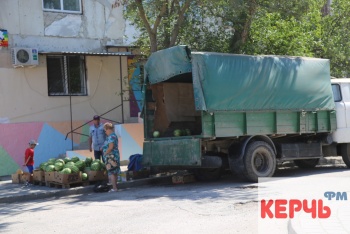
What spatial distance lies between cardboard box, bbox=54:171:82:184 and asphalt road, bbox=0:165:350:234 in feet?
1.90

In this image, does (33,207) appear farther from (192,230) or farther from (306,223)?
(306,223)

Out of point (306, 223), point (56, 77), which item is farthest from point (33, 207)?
point (56, 77)

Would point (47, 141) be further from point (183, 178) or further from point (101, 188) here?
point (183, 178)

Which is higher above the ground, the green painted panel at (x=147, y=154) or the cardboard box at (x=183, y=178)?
the green painted panel at (x=147, y=154)

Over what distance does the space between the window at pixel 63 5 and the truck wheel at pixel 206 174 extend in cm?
742

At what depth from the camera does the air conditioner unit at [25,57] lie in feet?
51.6

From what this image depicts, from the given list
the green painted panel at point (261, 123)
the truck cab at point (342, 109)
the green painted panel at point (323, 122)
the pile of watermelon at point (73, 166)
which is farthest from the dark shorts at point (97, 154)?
the truck cab at point (342, 109)

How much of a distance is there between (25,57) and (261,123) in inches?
304

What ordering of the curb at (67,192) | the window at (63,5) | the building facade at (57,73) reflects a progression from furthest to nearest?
the window at (63,5), the building facade at (57,73), the curb at (67,192)

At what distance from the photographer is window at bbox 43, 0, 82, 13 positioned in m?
16.9

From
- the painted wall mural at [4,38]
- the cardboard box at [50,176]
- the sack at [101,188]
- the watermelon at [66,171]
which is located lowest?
the sack at [101,188]

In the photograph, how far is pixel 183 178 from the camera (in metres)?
13.1

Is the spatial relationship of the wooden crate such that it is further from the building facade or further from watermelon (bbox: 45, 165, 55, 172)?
the building facade

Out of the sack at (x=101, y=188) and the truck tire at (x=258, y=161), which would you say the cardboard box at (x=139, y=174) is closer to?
the sack at (x=101, y=188)
